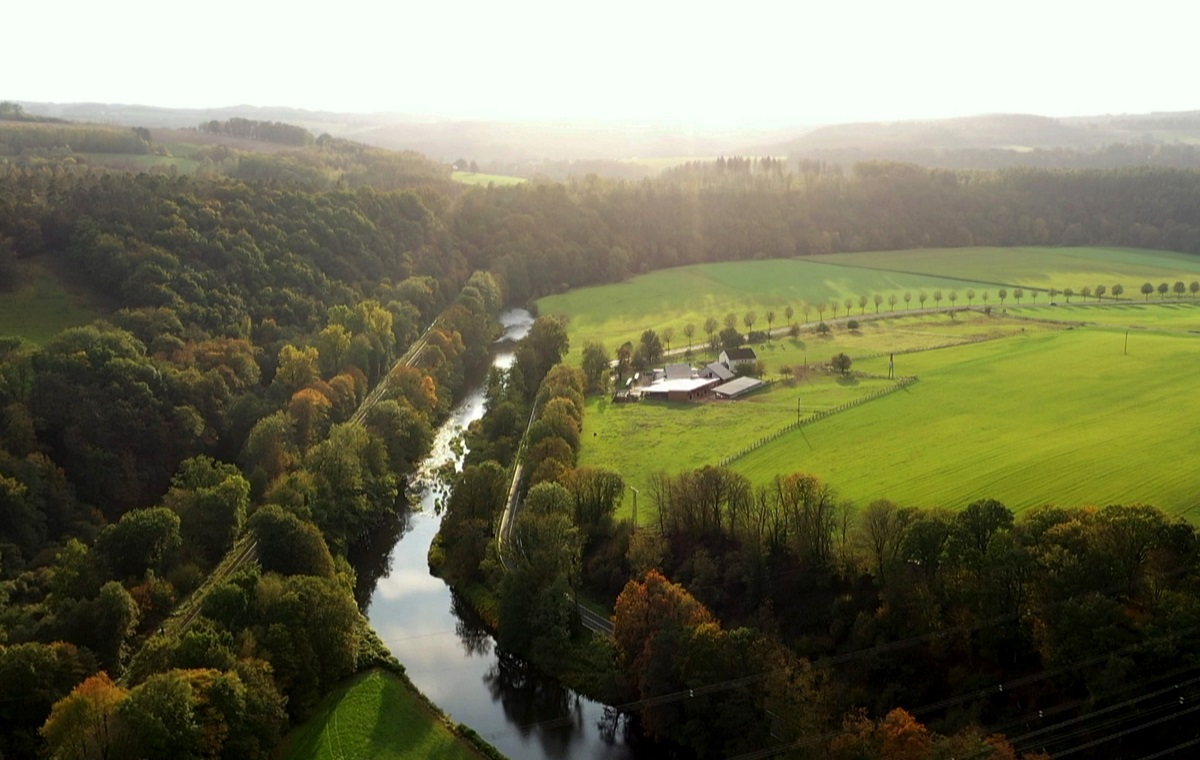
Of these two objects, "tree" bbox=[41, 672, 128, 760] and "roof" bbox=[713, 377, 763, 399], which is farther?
"roof" bbox=[713, 377, 763, 399]

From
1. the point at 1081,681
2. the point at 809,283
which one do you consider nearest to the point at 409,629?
the point at 1081,681

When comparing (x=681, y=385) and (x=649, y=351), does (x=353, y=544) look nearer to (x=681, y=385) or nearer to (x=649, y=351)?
(x=681, y=385)

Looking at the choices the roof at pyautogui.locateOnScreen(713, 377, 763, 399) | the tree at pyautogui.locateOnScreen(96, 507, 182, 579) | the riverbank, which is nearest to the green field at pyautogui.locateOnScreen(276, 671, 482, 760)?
the riverbank

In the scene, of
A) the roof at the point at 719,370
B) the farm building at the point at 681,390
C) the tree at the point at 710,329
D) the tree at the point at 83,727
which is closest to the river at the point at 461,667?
the tree at the point at 83,727

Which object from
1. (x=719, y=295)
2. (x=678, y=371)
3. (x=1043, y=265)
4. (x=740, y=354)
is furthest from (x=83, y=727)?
(x=1043, y=265)

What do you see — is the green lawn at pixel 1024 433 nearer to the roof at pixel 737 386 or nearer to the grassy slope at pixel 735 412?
the grassy slope at pixel 735 412

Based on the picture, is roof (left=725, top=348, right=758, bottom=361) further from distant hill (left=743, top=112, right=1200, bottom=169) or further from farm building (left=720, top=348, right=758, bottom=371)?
distant hill (left=743, top=112, right=1200, bottom=169)
